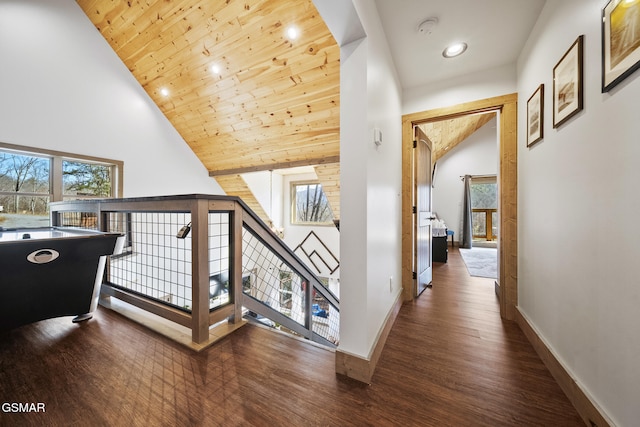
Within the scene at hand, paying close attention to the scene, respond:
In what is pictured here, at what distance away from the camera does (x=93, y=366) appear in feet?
4.25

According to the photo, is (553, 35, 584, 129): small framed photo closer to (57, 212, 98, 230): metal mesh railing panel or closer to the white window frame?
(57, 212, 98, 230): metal mesh railing panel

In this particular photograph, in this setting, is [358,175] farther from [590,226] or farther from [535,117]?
[535,117]

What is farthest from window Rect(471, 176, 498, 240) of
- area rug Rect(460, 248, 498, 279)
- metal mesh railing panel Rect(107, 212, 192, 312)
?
metal mesh railing panel Rect(107, 212, 192, 312)

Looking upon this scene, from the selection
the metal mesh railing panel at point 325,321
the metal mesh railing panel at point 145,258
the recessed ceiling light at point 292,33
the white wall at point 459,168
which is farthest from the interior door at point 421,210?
the white wall at point 459,168

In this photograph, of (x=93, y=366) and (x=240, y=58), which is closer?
(x=93, y=366)

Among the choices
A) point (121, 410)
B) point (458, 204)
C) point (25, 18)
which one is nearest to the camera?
point (121, 410)

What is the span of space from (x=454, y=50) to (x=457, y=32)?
0.22 m

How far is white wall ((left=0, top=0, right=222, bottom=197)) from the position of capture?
2938 mm

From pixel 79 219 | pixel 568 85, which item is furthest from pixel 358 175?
pixel 79 219

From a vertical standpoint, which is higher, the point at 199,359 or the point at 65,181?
the point at 65,181

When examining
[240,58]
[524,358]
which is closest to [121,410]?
[524,358]

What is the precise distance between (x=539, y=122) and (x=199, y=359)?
2.79 metres

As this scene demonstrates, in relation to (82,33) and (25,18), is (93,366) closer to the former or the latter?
(25,18)

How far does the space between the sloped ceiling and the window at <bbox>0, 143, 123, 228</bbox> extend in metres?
1.66
